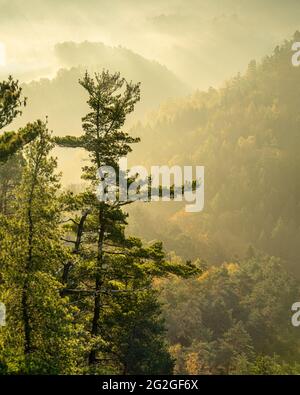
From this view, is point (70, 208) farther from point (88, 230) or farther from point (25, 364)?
point (25, 364)

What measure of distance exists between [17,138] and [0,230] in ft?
18.1

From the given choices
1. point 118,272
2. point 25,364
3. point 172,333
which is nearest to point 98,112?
point 118,272

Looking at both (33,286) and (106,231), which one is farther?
(106,231)

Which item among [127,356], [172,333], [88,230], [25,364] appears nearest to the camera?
[25,364]

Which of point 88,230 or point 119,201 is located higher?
point 119,201

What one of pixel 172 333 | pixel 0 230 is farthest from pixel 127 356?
pixel 172 333

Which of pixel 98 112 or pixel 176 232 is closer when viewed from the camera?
pixel 98 112

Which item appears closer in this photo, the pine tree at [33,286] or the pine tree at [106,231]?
the pine tree at [33,286]

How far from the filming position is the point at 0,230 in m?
13.1

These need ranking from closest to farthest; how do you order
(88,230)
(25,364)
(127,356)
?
1. (25,364)
2. (88,230)
3. (127,356)

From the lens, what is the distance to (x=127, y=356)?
36406mm

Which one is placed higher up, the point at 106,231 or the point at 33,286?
the point at 106,231

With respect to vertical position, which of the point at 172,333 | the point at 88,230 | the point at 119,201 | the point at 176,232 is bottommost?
the point at 172,333

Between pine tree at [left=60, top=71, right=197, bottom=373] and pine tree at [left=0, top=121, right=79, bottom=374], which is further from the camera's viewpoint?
pine tree at [left=60, top=71, right=197, bottom=373]
